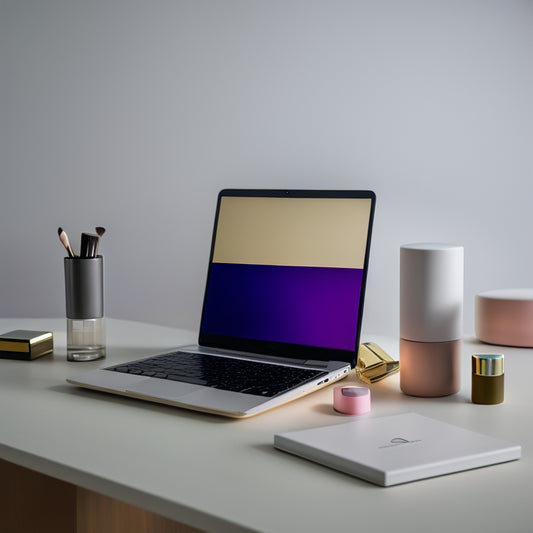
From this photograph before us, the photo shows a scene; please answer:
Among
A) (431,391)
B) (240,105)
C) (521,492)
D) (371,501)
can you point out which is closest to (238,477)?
(371,501)

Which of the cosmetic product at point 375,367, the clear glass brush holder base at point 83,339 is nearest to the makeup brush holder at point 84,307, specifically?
the clear glass brush holder base at point 83,339

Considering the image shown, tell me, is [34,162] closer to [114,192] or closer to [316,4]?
[114,192]

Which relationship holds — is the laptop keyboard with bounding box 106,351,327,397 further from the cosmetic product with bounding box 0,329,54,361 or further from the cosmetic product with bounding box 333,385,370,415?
the cosmetic product with bounding box 0,329,54,361

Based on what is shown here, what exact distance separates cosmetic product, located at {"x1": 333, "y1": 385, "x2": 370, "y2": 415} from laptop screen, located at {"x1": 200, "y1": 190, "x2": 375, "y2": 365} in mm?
203

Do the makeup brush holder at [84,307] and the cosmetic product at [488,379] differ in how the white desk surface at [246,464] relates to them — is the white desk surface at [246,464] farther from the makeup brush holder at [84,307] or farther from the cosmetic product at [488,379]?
the makeup brush holder at [84,307]

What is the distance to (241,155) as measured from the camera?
8.86 ft

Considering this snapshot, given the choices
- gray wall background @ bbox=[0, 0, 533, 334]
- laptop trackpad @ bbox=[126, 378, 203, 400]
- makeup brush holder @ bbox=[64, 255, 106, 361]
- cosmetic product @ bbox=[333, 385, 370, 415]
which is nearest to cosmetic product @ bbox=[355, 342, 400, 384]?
cosmetic product @ bbox=[333, 385, 370, 415]

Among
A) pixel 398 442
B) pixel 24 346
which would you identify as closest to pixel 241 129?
pixel 24 346

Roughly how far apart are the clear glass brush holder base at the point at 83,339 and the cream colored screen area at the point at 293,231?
0.25m

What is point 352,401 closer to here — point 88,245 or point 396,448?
point 396,448

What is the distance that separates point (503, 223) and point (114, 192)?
4.76ft

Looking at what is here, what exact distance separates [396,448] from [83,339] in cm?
Result: 65

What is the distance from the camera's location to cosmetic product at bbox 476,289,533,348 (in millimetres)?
1337

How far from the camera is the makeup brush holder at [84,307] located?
3.93ft
